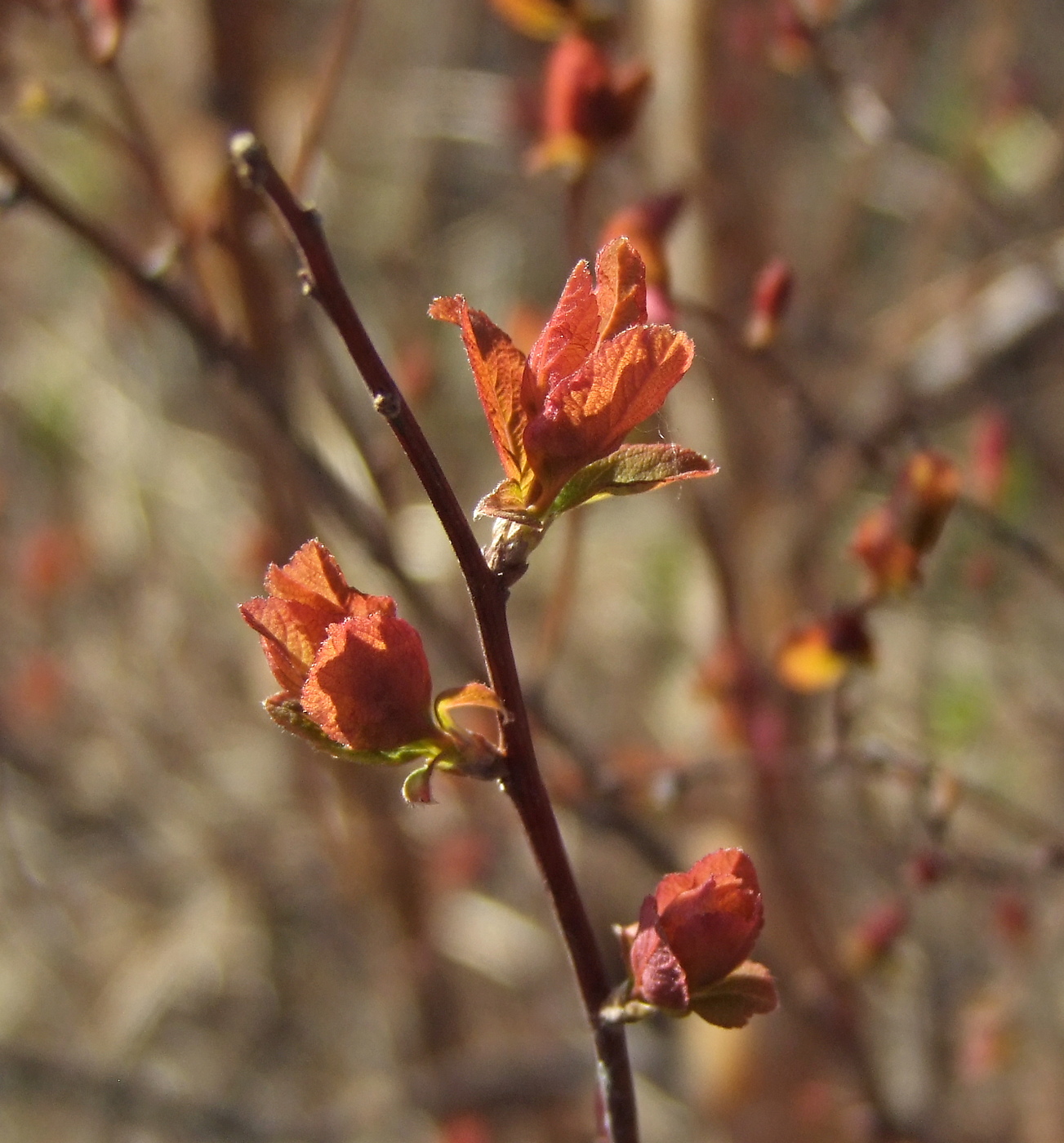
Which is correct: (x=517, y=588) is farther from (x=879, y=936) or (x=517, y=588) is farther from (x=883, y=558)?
(x=883, y=558)

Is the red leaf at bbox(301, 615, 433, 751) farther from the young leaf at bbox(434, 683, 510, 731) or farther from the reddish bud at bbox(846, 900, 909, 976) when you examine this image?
the reddish bud at bbox(846, 900, 909, 976)

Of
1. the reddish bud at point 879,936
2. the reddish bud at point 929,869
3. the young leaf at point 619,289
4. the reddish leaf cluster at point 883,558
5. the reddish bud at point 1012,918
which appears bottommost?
the young leaf at point 619,289

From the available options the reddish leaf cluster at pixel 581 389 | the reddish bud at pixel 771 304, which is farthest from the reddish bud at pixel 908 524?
the reddish leaf cluster at pixel 581 389

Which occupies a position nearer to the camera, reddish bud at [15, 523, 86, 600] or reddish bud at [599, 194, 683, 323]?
reddish bud at [599, 194, 683, 323]

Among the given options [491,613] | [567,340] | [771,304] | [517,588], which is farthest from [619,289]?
[517,588]

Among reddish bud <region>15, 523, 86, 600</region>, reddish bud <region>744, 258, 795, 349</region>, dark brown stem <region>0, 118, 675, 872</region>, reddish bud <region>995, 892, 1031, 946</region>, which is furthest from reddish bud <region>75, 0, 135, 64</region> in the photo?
reddish bud <region>15, 523, 86, 600</region>

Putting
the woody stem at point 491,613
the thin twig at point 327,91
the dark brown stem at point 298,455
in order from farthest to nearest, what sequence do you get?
the thin twig at point 327,91 → the dark brown stem at point 298,455 → the woody stem at point 491,613

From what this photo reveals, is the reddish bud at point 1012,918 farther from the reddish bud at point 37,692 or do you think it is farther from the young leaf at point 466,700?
the reddish bud at point 37,692
